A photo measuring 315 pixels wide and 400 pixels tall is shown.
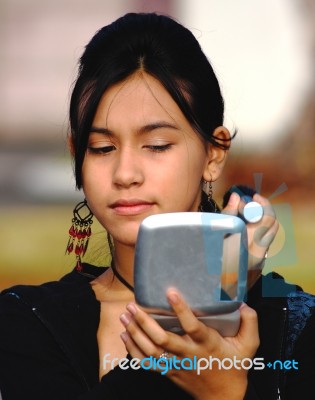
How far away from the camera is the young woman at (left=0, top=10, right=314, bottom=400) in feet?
4.25

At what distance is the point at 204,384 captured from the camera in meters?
1.13

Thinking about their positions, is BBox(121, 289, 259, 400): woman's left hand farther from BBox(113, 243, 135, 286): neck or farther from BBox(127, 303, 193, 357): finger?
BBox(113, 243, 135, 286): neck

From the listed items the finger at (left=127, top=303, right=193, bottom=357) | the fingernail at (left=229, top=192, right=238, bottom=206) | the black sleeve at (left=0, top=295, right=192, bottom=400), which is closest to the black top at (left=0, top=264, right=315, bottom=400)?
the black sleeve at (left=0, top=295, right=192, bottom=400)

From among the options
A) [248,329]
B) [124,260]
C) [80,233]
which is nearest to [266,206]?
[248,329]

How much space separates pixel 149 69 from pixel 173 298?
52cm

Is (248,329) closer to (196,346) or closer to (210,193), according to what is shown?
(196,346)

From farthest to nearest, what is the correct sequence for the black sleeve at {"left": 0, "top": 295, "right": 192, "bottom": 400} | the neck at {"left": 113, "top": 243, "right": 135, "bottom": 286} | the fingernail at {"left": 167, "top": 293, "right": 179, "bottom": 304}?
the neck at {"left": 113, "top": 243, "right": 135, "bottom": 286}, the black sleeve at {"left": 0, "top": 295, "right": 192, "bottom": 400}, the fingernail at {"left": 167, "top": 293, "right": 179, "bottom": 304}

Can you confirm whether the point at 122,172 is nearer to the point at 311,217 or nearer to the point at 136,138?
the point at 136,138

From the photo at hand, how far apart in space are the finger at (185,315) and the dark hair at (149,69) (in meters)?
0.45

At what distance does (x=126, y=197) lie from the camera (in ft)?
4.24

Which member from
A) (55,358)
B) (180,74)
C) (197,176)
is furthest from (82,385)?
(180,74)

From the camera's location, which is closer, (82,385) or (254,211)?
(254,211)

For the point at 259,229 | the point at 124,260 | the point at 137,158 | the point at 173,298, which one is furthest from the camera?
the point at 124,260

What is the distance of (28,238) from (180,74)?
2.55 meters
